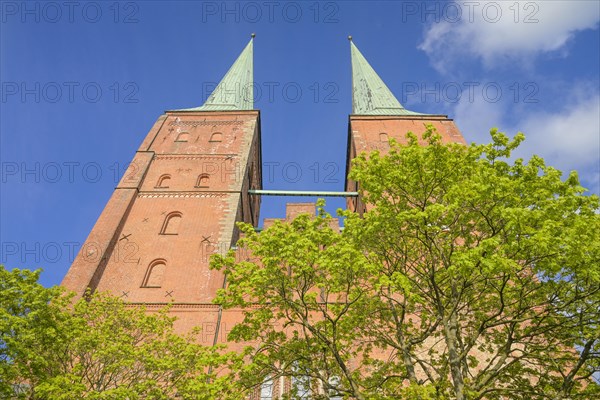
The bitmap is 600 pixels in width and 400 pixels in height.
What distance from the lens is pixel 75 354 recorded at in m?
11.2

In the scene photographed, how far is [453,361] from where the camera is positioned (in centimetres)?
848

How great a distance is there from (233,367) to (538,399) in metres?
6.14

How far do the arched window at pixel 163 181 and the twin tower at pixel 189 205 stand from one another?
0.17 ft

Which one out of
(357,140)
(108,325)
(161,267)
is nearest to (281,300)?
(108,325)

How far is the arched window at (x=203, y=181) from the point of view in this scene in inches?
915

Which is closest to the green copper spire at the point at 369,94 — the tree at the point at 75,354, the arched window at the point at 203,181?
the arched window at the point at 203,181

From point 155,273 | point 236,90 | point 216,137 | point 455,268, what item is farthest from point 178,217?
point 236,90

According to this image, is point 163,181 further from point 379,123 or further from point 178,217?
point 379,123

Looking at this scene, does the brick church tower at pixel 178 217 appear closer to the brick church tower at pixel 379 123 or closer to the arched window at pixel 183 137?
the arched window at pixel 183 137

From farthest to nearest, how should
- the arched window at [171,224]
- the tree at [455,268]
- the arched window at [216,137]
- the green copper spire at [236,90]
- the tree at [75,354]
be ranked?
the green copper spire at [236,90], the arched window at [216,137], the arched window at [171,224], the tree at [75,354], the tree at [455,268]

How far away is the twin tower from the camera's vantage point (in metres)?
17.5

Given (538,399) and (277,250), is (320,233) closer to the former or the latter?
(277,250)

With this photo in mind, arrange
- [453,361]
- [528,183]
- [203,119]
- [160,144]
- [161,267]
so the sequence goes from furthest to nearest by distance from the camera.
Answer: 1. [203,119]
2. [160,144]
3. [161,267]
4. [528,183]
5. [453,361]

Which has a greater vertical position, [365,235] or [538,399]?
[365,235]
